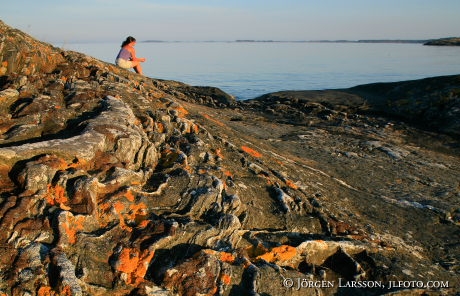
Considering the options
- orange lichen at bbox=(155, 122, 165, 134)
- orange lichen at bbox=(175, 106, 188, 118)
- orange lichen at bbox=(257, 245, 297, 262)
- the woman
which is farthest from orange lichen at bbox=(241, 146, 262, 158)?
the woman

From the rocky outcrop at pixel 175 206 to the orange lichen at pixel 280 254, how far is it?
13 millimetres

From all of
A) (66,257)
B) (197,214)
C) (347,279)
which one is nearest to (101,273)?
(66,257)

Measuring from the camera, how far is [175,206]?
4.66 metres

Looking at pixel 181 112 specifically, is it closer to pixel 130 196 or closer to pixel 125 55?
pixel 130 196

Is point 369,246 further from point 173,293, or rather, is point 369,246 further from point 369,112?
point 369,112

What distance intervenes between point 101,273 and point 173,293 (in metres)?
0.70

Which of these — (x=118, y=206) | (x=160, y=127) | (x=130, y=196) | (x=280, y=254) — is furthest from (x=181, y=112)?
(x=280, y=254)

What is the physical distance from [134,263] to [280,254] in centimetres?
168

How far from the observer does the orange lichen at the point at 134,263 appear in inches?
141

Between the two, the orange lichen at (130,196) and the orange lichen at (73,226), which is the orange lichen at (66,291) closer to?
the orange lichen at (73,226)

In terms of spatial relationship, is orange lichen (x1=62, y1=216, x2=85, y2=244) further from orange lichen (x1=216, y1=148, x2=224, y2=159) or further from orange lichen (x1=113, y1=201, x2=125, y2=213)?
orange lichen (x1=216, y1=148, x2=224, y2=159)

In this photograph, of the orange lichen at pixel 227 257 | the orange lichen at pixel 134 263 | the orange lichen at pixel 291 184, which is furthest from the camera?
the orange lichen at pixel 291 184

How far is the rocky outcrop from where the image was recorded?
12.1 feet

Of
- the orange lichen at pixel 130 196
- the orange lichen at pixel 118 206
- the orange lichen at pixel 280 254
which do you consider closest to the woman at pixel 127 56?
the orange lichen at pixel 130 196
